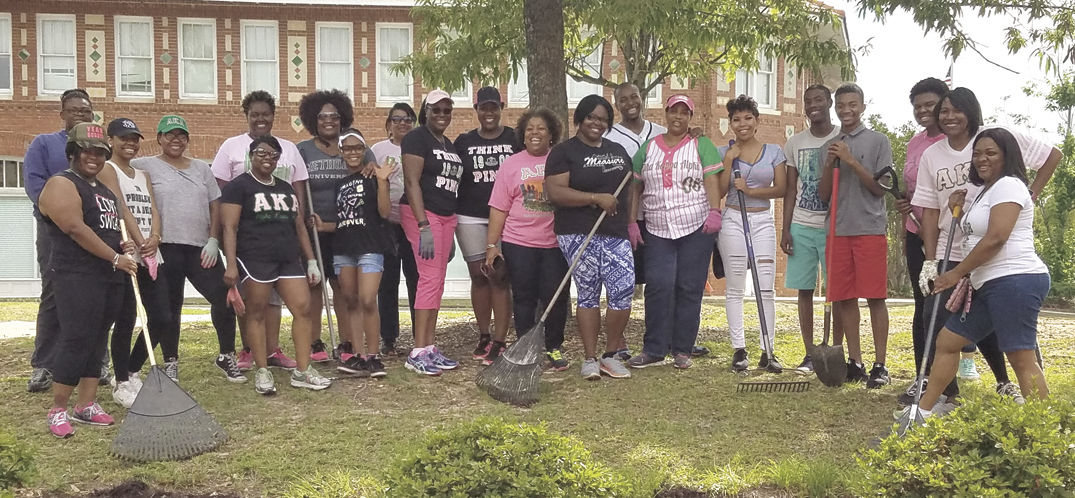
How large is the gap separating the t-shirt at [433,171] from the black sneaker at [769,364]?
8.40ft

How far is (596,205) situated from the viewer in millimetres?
6410

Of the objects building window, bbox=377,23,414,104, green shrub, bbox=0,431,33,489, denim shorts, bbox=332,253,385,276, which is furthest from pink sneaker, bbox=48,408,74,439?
building window, bbox=377,23,414,104

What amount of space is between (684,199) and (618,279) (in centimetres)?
76

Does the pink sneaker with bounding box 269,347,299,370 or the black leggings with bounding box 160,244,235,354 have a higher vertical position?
the black leggings with bounding box 160,244,235,354

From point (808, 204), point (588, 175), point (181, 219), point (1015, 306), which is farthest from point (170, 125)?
point (1015, 306)

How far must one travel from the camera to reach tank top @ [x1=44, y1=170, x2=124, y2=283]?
527 cm

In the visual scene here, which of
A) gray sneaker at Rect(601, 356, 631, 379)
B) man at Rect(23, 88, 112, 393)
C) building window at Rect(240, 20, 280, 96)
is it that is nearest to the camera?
man at Rect(23, 88, 112, 393)

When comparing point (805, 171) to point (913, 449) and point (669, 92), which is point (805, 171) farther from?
point (669, 92)

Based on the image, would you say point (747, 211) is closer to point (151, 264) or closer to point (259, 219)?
point (259, 219)

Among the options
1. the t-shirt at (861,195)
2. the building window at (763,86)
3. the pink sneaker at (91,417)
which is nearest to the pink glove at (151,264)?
the pink sneaker at (91,417)

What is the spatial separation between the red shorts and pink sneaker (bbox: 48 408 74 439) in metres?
4.85

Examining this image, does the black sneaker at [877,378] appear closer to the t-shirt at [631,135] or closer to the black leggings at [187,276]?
the t-shirt at [631,135]

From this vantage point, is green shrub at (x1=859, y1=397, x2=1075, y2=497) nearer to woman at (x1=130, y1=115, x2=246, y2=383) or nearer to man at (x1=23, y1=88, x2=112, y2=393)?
woman at (x1=130, y1=115, x2=246, y2=383)

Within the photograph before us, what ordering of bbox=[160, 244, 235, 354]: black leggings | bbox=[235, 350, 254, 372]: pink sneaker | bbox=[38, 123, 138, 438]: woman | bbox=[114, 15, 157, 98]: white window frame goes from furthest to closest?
bbox=[114, 15, 157, 98]: white window frame
bbox=[235, 350, 254, 372]: pink sneaker
bbox=[160, 244, 235, 354]: black leggings
bbox=[38, 123, 138, 438]: woman
